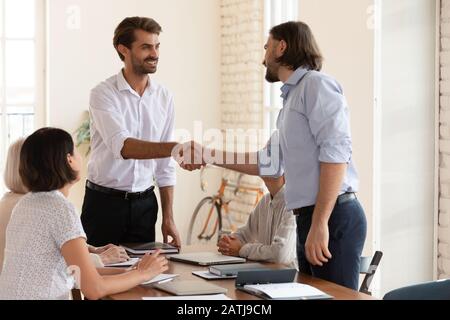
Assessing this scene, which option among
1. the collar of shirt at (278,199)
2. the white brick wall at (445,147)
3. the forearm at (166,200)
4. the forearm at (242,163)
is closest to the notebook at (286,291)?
the collar of shirt at (278,199)

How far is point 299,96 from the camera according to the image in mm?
3201

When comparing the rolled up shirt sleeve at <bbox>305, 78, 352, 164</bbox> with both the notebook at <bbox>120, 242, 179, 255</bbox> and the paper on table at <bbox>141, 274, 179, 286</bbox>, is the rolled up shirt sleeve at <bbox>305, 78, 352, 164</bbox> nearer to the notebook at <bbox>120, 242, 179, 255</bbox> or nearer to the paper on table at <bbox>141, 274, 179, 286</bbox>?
the paper on table at <bbox>141, 274, 179, 286</bbox>

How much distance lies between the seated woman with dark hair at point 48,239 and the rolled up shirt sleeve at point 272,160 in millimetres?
1038

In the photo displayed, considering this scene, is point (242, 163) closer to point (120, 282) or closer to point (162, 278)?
point (162, 278)

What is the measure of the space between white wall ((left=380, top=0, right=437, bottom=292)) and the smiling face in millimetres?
1488

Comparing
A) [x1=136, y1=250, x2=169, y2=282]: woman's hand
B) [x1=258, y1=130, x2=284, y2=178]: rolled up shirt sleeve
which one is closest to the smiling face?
[x1=258, y1=130, x2=284, y2=178]: rolled up shirt sleeve

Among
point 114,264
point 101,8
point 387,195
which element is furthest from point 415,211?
point 101,8

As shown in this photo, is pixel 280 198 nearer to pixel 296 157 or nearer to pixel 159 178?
pixel 296 157

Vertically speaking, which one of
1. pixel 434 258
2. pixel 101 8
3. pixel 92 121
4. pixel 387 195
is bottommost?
pixel 434 258

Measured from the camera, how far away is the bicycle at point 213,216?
22.8 feet

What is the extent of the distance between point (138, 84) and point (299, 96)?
4.20 ft

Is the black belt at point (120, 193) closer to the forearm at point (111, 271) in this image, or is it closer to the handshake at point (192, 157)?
the handshake at point (192, 157)

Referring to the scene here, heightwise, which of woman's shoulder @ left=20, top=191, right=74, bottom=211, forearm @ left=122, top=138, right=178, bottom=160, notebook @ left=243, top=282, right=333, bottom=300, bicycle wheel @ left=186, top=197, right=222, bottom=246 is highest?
forearm @ left=122, top=138, right=178, bottom=160

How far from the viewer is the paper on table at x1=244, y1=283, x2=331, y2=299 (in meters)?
2.63
